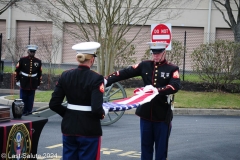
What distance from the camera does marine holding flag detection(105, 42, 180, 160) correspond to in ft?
22.8

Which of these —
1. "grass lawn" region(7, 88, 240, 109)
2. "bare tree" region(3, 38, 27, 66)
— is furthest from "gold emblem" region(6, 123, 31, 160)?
"bare tree" region(3, 38, 27, 66)

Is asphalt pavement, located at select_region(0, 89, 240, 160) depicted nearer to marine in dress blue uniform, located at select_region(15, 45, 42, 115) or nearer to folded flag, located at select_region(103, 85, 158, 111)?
marine in dress blue uniform, located at select_region(15, 45, 42, 115)

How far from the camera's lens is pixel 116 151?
909 cm

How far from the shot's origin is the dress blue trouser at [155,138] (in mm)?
6938

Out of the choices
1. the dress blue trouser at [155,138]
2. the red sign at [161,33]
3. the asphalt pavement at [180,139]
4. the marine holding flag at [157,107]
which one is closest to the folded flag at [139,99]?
the marine holding flag at [157,107]

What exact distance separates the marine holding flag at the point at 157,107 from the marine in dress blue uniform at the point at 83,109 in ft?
3.87

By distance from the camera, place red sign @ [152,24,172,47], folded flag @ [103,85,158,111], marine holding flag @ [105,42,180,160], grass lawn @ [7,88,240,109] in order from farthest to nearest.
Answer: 1. grass lawn @ [7,88,240,109]
2. red sign @ [152,24,172,47]
3. marine holding flag @ [105,42,180,160]
4. folded flag @ [103,85,158,111]

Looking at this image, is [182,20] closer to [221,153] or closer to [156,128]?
[221,153]

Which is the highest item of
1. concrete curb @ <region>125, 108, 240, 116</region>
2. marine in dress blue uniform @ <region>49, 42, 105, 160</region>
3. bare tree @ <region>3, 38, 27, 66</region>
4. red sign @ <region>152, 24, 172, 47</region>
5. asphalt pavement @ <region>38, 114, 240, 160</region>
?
red sign @ <region>152, 24, 172, 47</region>

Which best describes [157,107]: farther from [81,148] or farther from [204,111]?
[204,111]

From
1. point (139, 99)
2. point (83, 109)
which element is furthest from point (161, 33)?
point (83, 109)

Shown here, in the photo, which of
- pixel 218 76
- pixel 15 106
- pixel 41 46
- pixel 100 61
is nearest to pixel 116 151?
pixel 15 106

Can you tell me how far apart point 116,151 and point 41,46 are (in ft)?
50.3

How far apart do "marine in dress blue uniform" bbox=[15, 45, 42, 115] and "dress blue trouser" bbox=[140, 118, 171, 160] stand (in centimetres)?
576
